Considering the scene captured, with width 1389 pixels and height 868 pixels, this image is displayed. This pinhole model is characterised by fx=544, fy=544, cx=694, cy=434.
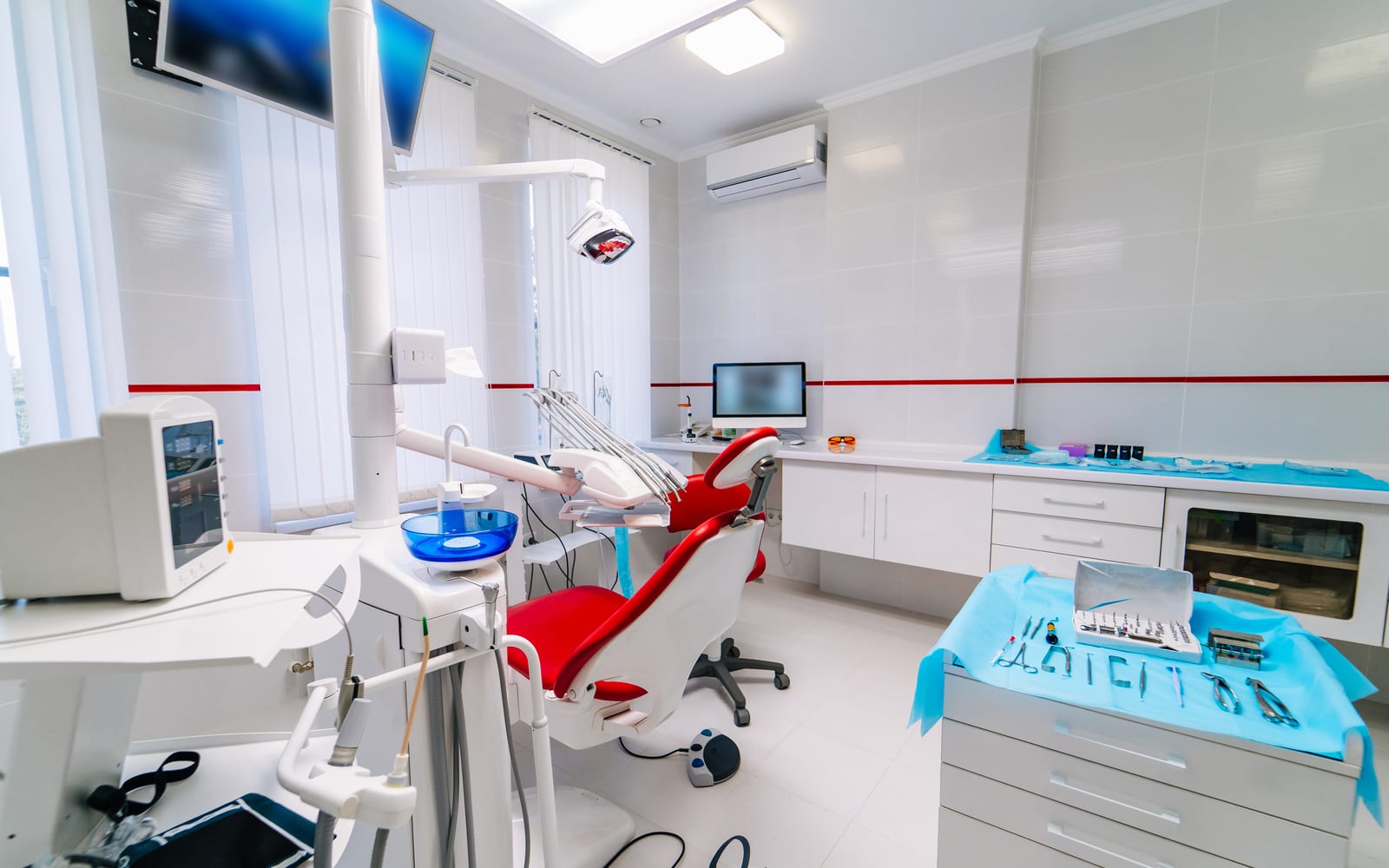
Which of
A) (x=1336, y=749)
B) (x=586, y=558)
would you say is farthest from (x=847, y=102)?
(x=1336, y=749)

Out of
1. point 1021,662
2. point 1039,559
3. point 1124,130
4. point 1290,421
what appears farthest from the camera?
A: point 1124,130

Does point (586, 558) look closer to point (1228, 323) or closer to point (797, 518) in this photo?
point (797, 518)

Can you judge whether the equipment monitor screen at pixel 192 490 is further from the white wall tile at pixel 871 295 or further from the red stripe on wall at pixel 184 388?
the white wall tile at pixel 871 295

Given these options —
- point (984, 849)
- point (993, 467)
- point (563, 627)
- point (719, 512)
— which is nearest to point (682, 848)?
point (563, 627)

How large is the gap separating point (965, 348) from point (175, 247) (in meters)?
3.29

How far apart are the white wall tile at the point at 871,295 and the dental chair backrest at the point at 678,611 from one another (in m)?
1.96

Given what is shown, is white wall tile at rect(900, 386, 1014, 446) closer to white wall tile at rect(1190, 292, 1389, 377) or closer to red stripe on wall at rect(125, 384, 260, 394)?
white wall tile at rect(1190, 292, 1389, 377)

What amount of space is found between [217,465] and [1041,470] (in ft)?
8.70

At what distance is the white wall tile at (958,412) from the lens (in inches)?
108

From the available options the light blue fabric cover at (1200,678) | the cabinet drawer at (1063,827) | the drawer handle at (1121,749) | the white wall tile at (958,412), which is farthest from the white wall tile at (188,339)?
the white wall tile at (958,412)

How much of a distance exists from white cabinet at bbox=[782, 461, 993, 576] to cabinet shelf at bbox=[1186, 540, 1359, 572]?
0.73 metres

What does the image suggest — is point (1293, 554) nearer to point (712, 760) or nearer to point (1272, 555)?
point (1272, 555)

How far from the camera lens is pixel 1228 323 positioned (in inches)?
90.9

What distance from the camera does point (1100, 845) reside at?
1066mm
